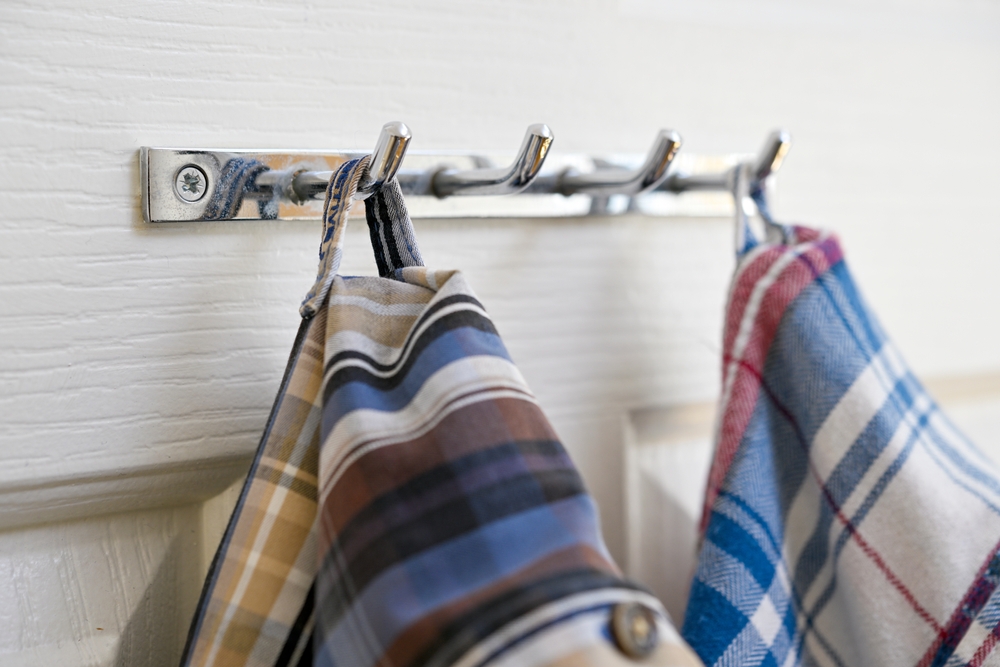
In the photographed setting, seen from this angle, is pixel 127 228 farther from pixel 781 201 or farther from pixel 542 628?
pixel 781 201

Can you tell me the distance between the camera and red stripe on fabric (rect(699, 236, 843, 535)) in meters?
0.28

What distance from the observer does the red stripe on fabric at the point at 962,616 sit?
25cm

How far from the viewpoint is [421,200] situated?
27cm

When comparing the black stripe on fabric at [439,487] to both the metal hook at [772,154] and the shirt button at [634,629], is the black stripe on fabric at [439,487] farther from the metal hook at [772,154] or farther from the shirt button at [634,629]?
the metal hook at [772,154]

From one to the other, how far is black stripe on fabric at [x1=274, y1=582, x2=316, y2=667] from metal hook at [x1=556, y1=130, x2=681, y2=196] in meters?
0.16

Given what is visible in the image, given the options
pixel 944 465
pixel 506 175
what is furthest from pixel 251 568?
pixel 944 465

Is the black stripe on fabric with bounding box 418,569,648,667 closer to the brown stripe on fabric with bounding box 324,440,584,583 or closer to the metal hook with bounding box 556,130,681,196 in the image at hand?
the brown stripe on fabric with bounding box 324,440,584,583

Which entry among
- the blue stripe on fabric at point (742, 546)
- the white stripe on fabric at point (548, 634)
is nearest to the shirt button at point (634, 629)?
the white stripe on fabric at point (548, 634)

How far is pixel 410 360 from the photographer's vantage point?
0.20m

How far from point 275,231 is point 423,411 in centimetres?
9

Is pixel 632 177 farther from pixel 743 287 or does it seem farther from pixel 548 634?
pixel 548 634

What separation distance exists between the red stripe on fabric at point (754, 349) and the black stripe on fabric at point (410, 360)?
0.11 m

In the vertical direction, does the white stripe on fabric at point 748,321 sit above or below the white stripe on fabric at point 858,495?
above

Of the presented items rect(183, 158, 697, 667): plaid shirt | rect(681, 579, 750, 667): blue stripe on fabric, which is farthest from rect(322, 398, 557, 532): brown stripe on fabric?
rect(681, 579, 750, 667): blue stripe on fabric
